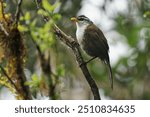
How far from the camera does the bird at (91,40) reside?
1671 millimetres

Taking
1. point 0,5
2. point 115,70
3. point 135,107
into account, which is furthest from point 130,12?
point 0,5

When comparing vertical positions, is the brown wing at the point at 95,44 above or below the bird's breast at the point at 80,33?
below

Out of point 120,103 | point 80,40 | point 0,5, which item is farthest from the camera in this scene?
point 120,103

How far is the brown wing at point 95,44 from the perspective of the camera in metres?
1.67

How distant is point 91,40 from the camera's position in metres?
1.70

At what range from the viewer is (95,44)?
1687 millimetres

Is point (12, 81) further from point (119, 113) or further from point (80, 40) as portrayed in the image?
point (119, 113)

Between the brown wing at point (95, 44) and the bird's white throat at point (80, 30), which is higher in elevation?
the bird's white throat at point (80, 30)

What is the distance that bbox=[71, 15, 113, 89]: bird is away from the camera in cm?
167

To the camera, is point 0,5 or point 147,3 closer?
point 0,5

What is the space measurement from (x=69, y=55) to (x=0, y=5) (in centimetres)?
76

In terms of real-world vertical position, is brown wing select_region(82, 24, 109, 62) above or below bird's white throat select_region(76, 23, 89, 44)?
below

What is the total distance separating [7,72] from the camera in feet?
4.12

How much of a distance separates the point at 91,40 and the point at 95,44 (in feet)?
0.08
